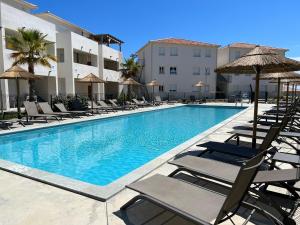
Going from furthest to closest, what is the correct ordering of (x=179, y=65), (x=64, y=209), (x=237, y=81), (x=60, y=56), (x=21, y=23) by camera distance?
(x=237, y=81) → (x=179, y=65) → (x=60, y=56) → (x=21, y=23) → (x=64, y=209)

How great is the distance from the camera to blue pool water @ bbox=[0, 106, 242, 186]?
7.32 m

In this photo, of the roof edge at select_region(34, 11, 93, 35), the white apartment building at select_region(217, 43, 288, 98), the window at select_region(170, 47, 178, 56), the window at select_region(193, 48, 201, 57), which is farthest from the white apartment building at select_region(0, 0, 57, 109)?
the white apartment building at select_region(217, 43, 288, 98)

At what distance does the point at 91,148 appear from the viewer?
9719 millimetres

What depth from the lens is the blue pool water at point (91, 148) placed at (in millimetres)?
7324

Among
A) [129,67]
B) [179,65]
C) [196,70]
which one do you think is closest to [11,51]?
[129,67]

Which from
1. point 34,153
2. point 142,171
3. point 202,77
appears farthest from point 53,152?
point 202,77

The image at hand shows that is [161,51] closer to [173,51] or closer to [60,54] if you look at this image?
[173,51]

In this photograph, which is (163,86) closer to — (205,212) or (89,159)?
(89,159)

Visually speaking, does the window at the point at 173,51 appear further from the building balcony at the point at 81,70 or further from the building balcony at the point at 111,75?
the building balcony at the point at 81,70

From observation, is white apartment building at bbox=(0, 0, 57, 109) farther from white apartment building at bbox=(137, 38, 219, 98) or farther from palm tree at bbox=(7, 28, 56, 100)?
white apartment building at bbox=(137, 38, 219, 98)

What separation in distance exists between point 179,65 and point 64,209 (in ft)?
128

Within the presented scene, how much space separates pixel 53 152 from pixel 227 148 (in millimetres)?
6169

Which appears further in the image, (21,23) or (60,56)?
(60,56)

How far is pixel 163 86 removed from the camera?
4112 cm
